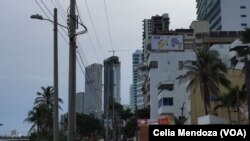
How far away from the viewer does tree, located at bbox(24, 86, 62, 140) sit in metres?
86.0

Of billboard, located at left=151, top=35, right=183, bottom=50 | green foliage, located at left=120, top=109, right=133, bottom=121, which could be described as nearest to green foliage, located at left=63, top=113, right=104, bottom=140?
green foliage, located at left=120, top=109, right=133, bottom=121

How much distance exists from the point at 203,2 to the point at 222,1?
102 ft

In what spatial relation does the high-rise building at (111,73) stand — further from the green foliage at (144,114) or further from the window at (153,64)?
the green foliage at (144,114)

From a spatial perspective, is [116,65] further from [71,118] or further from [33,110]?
[71,118]

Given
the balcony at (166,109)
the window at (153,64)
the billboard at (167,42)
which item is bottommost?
the balcony at (166,109)

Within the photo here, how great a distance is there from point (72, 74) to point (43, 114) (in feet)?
212

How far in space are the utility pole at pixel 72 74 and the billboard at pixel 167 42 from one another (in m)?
94.2

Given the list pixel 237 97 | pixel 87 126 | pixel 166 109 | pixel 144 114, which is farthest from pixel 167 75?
pixel 237 97

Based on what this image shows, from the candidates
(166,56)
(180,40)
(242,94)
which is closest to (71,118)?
(242,94)

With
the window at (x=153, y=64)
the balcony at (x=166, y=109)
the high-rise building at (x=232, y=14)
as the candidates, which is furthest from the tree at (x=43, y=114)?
the high-rise building at (x=232, y=14)

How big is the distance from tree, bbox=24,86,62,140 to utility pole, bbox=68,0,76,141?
6299 cm

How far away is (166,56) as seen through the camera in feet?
362

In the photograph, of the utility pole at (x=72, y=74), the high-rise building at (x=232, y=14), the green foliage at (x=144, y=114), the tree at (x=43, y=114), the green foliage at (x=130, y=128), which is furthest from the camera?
the high-rise building at (x=232, y=14)

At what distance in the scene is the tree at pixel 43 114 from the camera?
8600 cm
